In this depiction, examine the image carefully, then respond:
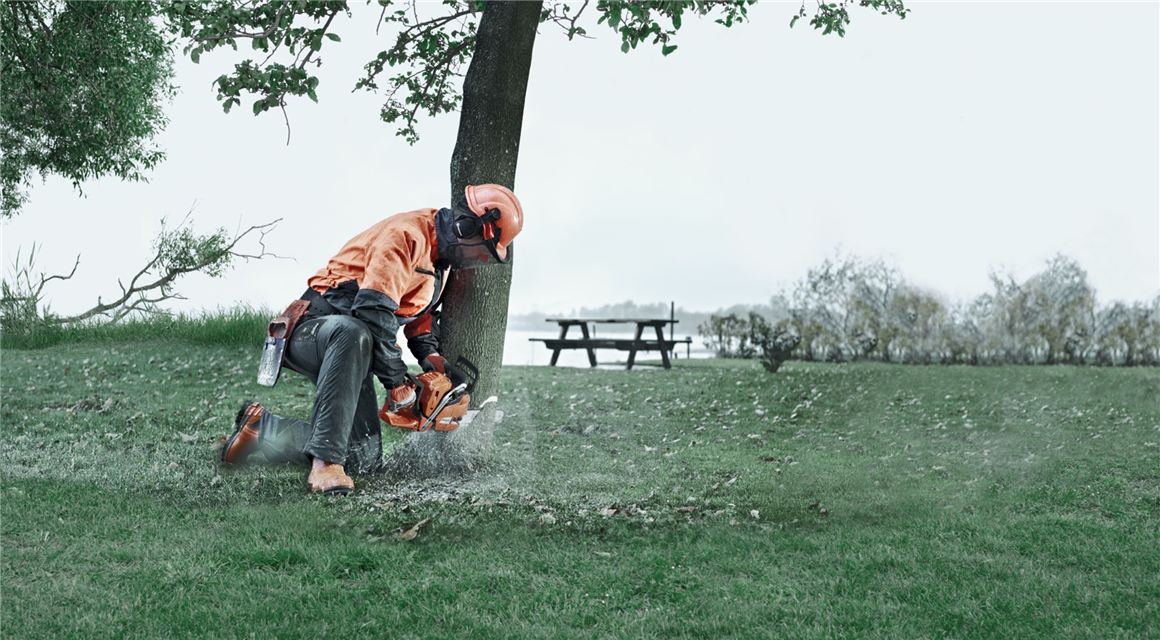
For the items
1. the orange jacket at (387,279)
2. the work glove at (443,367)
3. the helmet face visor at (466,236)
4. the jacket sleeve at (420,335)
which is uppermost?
the helmet face visor at (466,236)

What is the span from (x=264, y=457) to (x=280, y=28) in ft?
9.08

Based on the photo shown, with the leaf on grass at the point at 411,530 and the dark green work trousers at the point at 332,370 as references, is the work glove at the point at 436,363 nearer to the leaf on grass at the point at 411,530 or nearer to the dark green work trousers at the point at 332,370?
the dark green work trousers at the point at 332,370

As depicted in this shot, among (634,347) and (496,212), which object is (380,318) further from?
(634,347)

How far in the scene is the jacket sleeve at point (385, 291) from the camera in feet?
16.3

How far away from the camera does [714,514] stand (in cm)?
499

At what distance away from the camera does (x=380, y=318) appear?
506 centimetres

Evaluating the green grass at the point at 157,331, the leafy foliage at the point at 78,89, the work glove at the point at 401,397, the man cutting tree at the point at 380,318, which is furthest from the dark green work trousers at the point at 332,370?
the leafy foliage at the point at 78,89

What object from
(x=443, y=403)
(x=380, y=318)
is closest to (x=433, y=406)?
(x=443, y=403)

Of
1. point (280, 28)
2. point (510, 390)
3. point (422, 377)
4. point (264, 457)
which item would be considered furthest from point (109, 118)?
point (422, 377)

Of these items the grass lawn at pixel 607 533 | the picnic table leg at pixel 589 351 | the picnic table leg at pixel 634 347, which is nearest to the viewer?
the grass lawn at pixel 607 533

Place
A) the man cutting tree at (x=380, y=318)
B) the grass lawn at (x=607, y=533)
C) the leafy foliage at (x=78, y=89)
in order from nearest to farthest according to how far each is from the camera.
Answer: the grass lawn at (x=607, y=533) → the man cutting tree at (x=380, y=318) → the leafy foliage at (x=78, y=89)

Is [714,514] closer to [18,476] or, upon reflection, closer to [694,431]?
[694,431]

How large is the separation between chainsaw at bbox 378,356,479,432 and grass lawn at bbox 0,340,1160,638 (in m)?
0.37

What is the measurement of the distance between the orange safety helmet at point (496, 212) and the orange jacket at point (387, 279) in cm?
27
